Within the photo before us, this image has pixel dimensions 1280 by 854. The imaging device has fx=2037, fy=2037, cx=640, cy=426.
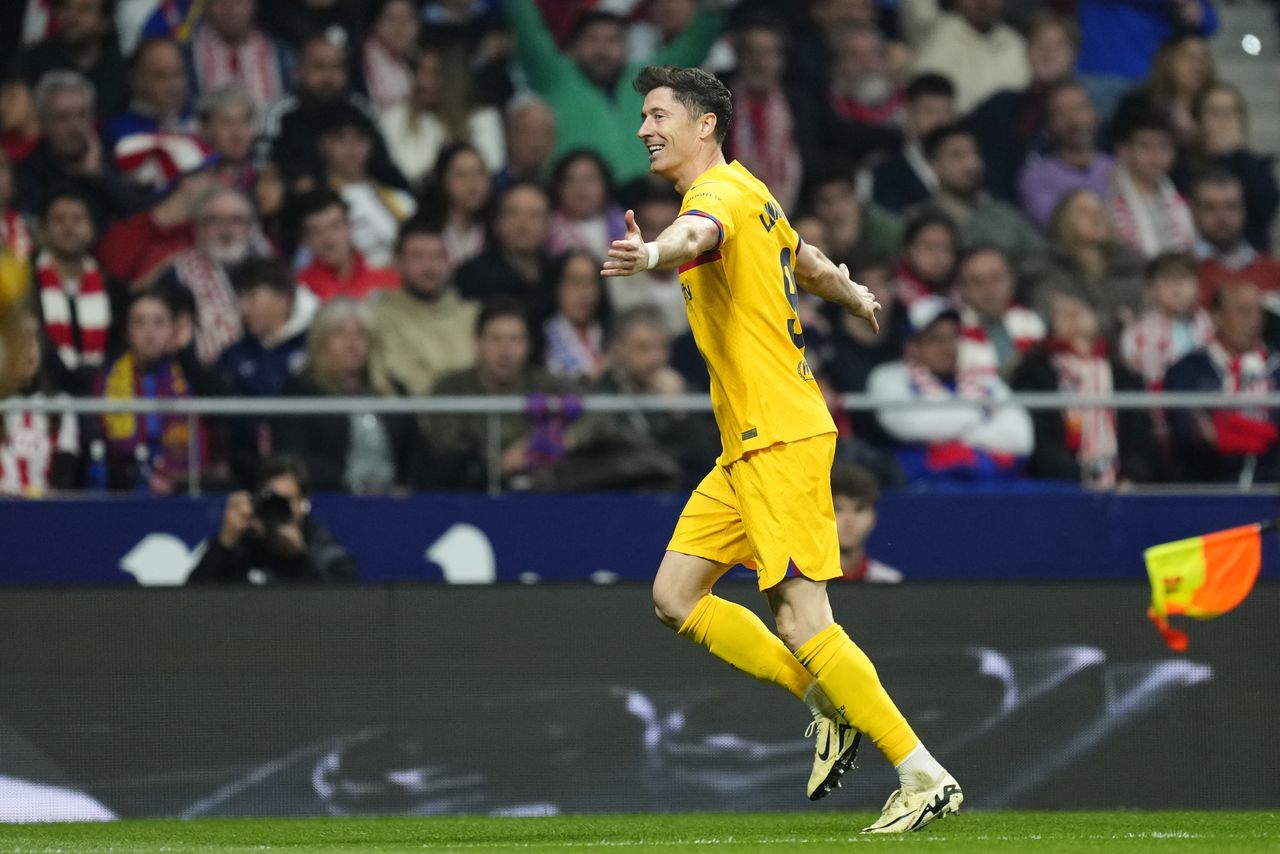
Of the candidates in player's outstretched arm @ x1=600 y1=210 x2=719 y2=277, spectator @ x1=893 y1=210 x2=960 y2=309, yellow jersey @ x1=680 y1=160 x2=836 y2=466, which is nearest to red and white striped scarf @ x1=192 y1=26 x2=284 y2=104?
spectator @ x1=893 y1=210 x2=960 y2=309

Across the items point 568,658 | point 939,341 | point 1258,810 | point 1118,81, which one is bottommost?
point 1258,810

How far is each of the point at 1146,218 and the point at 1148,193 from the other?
164 millimetres

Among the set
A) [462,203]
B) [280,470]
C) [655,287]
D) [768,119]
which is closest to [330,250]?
[462,203]

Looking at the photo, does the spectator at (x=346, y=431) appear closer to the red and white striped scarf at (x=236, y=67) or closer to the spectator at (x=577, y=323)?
the spectator at (x=577, y=323)

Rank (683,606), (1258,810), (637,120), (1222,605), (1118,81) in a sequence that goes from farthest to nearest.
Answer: (1118,81) → (637,120) → (1258,810) → (1222,605) → (683,606)

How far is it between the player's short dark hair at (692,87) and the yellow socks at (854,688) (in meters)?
1.47

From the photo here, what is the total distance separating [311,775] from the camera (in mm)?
7094

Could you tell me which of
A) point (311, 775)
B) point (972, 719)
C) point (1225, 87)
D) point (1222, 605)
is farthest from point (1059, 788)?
point (1225, 87)

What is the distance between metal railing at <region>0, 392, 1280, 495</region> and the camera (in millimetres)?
8164

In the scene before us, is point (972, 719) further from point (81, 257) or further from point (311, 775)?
point (81, 257)

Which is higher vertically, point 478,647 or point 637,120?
point 637,120

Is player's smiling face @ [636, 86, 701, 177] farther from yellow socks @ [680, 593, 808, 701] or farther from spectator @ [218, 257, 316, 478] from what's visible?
spectator @ [218, 257, 316, 478]

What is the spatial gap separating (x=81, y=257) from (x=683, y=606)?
A: 181 inches

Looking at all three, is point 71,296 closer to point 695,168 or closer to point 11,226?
point 11,226
